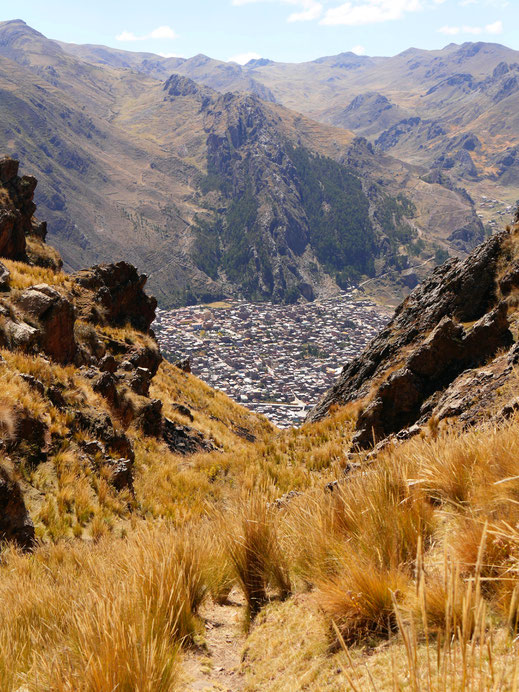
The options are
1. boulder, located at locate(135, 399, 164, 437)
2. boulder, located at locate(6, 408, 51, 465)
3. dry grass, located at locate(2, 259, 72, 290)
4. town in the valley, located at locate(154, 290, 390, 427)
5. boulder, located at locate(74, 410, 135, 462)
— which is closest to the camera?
boulder, located at locate(6, 408, 51, 465)

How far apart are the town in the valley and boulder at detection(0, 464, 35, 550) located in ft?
259

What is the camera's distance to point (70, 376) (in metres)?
11.8

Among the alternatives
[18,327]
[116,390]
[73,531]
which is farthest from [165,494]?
[18,327]

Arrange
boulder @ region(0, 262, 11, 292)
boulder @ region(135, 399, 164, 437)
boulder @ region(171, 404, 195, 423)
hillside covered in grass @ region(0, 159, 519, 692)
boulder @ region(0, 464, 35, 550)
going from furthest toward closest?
boulder @ region(171, 404, 195, 423)
boulder @ region(135, 399, 164, 437)
boulder @ region(0, 262, 11, 292)
boulder @ region(0, 464, 35, 550)
hillside covered in grass @ region(0, 159, 519, 692)

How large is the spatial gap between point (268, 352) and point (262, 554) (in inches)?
5997

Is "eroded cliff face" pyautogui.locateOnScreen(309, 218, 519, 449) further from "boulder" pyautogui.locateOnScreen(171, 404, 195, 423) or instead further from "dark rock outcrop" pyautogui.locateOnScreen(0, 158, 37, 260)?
"dark rock outcrop" pyautogui.locateOnScreen(0, 158, 37, 260)

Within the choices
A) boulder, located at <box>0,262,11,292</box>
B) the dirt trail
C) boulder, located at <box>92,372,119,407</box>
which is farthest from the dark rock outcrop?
the dirt trail

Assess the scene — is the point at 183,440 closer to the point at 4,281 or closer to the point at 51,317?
the point at 51,317

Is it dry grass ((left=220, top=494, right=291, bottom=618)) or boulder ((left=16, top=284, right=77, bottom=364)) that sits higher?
boulder ((left=16, top=284, right=77, bottom=364))

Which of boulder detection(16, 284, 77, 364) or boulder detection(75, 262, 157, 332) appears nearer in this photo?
boulder detection(16, 284, 77, 364)

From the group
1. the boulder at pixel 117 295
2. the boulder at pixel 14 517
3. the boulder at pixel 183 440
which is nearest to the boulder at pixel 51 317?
the boulder at pixel 183 440

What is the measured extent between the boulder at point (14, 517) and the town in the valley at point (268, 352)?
259 ft

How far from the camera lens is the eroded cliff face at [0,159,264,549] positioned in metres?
7.52

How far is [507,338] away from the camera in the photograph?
11.1 m
